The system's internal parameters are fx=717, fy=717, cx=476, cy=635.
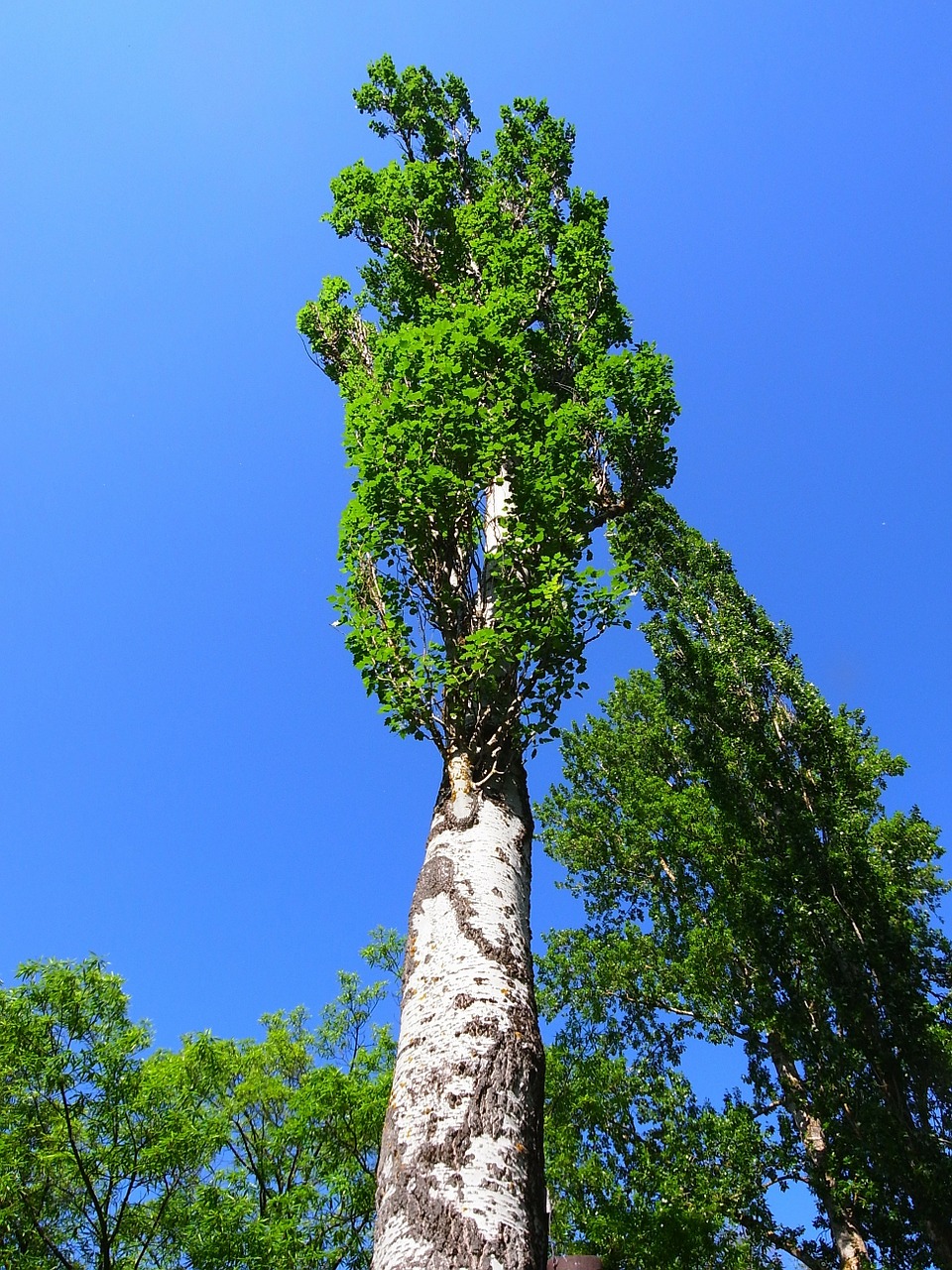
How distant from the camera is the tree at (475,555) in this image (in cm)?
259

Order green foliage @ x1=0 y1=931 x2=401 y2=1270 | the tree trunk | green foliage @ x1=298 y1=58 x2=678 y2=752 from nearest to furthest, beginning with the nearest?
the tree trunk < green foliage @ x1=298 y1=58 x2=678 y2=752 < green foliage @ x1=0 y1=931 x2=401 y2=1270

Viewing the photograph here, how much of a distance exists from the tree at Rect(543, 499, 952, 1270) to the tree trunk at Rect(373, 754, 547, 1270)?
781cm

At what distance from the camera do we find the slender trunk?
8711 mm

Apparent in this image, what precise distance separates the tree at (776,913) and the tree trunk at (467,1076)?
7.81 metres

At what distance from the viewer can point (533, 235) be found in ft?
33.2

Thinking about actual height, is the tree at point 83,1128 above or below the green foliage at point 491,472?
below

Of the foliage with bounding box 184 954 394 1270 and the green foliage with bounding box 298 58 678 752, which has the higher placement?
the green foliage with bounding box 298 58 678 752

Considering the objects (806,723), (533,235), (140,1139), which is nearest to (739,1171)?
(806,723)

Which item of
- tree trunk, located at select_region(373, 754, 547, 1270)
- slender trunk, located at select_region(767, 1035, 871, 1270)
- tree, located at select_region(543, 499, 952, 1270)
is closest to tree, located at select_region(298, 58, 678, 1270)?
tree trunk, located at select_region(373, 754, 547, 1270)

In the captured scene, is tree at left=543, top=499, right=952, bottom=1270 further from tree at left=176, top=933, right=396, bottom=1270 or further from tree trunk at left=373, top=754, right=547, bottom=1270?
tree trunk at left=373, top=754, right=547, bottom=1270

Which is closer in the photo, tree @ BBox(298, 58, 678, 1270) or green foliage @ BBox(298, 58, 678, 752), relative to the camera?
tree @ BBox(298, 58, 678, 1270)

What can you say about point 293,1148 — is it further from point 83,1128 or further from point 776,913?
point 776,913

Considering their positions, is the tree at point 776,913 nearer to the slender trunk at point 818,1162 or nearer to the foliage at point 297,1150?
the slender trunk at point 818,1162

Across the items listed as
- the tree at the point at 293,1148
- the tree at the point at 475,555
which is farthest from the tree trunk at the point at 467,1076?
the tree at the point at 293,1148
